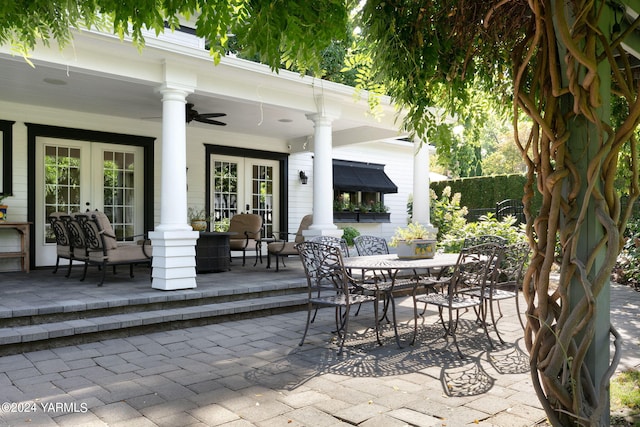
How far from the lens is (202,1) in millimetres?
1780

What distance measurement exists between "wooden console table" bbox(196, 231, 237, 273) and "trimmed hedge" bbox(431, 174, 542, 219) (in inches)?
355

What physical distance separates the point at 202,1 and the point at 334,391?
227 cm

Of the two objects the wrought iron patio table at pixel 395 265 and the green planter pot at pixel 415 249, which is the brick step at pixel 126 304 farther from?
the green planter pot at pixel 415 249

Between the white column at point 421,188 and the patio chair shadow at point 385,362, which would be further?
the white column at point 421,188

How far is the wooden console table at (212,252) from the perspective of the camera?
7137mm

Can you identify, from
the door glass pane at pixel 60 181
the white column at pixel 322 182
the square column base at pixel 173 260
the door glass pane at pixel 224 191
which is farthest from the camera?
the door glass pane at pixel 224 191

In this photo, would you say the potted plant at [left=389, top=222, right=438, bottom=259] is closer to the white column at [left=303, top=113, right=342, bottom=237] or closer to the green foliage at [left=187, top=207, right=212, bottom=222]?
the white column at [left=303, top=113, right=342, bottom=237]

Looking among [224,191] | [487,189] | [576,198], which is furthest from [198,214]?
[487,189]

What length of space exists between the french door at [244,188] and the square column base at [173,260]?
12.7 feet

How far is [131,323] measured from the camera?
4.53 meters

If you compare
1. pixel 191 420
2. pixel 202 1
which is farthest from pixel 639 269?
pixel 202 1

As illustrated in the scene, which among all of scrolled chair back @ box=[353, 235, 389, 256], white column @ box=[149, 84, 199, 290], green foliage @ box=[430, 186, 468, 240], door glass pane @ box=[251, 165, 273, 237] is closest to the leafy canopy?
white column @ box=[149, 84, 199, 290]

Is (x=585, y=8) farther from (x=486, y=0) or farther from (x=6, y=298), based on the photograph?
(x=6, y=298)

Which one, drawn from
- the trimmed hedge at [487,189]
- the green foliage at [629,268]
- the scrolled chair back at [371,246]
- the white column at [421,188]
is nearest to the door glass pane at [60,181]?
the scrolled chair back at [371,246]
